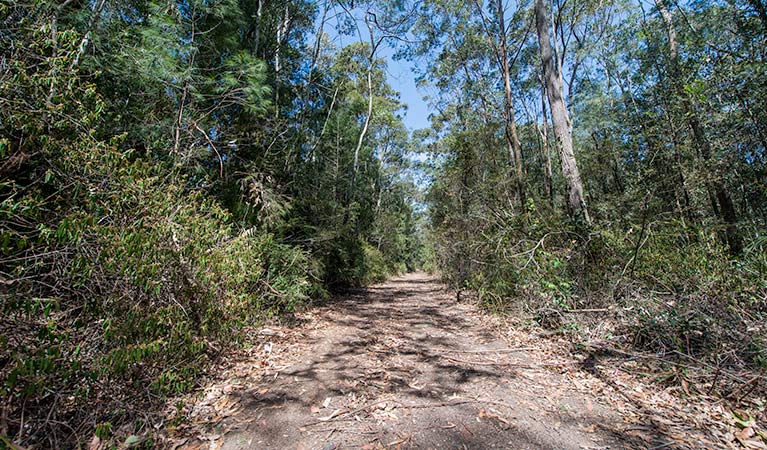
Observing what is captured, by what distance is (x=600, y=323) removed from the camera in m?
4.18

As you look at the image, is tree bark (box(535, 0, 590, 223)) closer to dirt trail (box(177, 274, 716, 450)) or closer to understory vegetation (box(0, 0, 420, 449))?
dirt trail (box(177, 274, 716, 450))

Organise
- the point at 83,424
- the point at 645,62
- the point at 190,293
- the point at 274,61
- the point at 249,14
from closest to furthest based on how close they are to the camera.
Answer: the point at 83,424
the point at 190,293
the point at 249,14
the point at 274,61
the point at 645,62

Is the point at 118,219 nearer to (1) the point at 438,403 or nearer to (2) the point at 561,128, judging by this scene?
(1) the point at 438,403

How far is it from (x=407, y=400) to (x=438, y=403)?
30 cm

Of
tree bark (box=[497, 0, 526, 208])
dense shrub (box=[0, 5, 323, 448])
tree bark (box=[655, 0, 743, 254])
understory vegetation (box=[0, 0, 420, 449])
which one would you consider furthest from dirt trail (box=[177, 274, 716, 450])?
tree bark (box=[497, 0, 526, 208])

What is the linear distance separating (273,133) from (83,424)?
6266 mm

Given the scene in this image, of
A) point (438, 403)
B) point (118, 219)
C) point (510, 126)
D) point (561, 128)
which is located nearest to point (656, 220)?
point (561, 128)

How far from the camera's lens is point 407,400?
289cm

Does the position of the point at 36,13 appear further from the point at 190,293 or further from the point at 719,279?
the point at 719,279

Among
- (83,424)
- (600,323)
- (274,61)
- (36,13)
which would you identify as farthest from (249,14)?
(600,323)

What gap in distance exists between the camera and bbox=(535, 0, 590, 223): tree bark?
18.5 ft

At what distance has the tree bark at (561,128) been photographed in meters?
5.62

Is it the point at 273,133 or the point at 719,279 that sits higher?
the point at 273,133

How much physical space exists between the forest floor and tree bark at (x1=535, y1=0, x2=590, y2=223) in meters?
2.69
